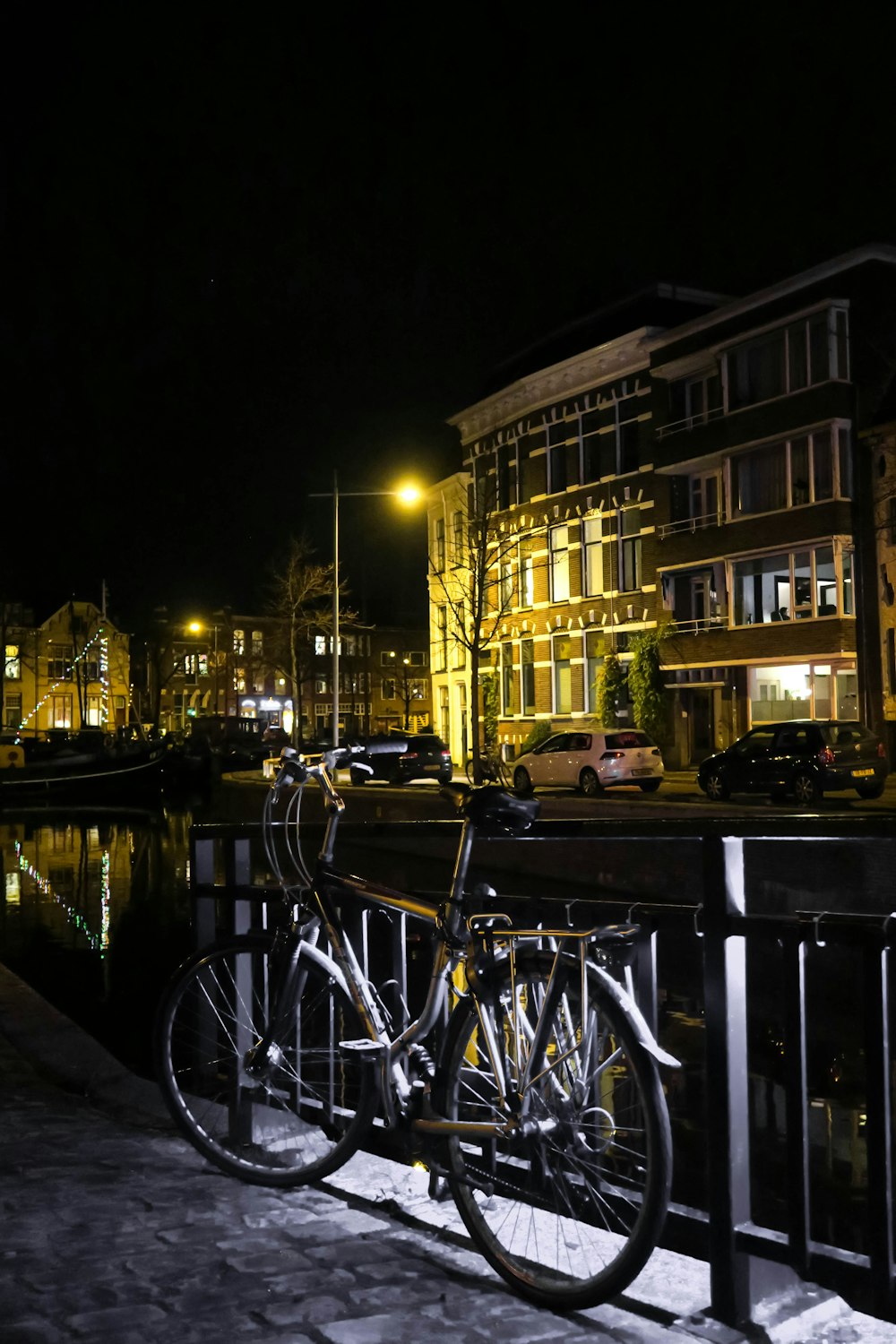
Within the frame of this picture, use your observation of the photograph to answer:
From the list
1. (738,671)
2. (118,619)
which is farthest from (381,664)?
(738,671)

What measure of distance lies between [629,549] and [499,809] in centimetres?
4196

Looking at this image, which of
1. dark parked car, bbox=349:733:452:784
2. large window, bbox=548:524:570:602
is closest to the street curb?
dark parked car, bbox=349:733:452:784

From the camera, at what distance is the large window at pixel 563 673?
4800 centimetres

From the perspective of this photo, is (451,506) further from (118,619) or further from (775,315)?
(118,619)

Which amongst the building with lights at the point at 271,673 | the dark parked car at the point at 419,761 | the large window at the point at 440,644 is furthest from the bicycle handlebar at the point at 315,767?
the building with lights at the point at 271,673

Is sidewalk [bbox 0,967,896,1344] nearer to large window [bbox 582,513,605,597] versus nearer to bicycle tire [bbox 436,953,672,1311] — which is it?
bicycle tire [bbox 436,953,672,1311]

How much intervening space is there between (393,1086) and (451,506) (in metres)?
54.0

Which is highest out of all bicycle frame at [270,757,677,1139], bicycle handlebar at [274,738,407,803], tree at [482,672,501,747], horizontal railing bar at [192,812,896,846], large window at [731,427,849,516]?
large window at [731,427,849,516]

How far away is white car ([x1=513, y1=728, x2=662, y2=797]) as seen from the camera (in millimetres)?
31906

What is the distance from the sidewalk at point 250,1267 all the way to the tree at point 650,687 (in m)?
38.2

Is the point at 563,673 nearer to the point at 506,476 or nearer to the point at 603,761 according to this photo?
the point at 506,476

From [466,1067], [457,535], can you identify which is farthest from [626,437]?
[466,1067]

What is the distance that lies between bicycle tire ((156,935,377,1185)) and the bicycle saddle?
96 centimetres

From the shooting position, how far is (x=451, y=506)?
5756 cm
